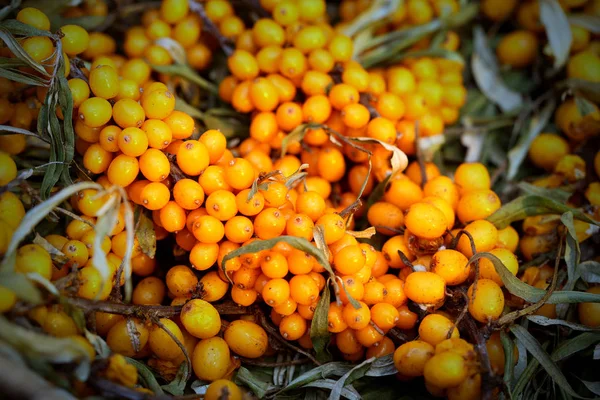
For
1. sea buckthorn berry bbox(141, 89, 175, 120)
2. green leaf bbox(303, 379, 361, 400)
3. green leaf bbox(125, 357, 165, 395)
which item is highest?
sea buckthorn berry bbox(141, 89, 175, 120)

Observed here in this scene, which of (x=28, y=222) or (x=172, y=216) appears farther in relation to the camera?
(x=172, y=216)

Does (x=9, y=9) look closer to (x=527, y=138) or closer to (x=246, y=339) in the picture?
(x=246, y=339)

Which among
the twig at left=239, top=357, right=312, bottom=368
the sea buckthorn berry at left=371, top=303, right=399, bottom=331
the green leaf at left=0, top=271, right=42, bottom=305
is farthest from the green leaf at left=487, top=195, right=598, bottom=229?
the green leaf at left=0, top=271, right=42, bottom=305

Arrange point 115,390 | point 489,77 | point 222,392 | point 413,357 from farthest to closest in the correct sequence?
point 489,77
point 413,357
point 222,392
point 115,390

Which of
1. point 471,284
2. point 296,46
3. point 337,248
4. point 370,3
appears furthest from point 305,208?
point 370,3

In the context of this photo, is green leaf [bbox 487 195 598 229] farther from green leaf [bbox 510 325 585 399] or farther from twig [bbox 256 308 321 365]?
twig [bbox 256 308 321 365]

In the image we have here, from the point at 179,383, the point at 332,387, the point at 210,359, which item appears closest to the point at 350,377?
the point at 332,387
